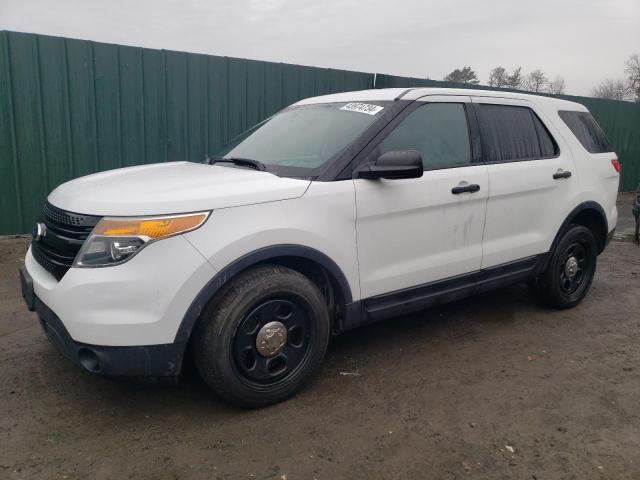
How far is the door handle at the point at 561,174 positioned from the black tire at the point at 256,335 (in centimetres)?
239

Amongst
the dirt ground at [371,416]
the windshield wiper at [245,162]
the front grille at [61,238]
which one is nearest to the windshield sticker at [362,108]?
the windshield wiper at [245,162]

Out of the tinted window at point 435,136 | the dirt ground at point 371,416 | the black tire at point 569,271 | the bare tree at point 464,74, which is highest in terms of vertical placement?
the bare tree at point 464,74

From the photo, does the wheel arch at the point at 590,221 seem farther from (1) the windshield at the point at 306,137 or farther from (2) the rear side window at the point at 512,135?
(1) the windshield at the point at 306,137

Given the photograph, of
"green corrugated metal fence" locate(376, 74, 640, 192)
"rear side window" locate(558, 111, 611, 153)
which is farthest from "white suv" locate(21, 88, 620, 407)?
"green corrugated metal fence" locate(376, 74, 640, 192)

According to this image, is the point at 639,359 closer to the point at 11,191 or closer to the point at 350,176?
the point at 350,176

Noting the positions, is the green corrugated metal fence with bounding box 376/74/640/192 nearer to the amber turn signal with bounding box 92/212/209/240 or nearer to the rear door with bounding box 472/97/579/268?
the rear door with bounding box 472/97/579/268

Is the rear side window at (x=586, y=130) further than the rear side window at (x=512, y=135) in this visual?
Yes

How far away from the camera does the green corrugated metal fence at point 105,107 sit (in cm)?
593

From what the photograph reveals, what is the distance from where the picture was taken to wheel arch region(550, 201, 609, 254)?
438cm

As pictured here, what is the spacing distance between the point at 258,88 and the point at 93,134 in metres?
2.31

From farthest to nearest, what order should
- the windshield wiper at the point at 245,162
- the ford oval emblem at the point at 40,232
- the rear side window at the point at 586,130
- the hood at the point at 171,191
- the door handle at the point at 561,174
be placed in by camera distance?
the rear side window at the point at 586,130 → the door handle at the point at 561,174 → the windshield wiper at the point at 245,162 → the ford oval emblem at the point at 40,232 → the hood at the point at 171,191

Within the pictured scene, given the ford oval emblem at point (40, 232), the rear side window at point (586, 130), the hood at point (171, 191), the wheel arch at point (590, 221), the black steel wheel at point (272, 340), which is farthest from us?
the rear side window at point (586, 130)

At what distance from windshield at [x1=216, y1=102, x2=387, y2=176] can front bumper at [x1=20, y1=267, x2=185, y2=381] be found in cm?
126

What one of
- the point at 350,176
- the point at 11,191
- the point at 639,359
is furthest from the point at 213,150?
the point at 639,359
